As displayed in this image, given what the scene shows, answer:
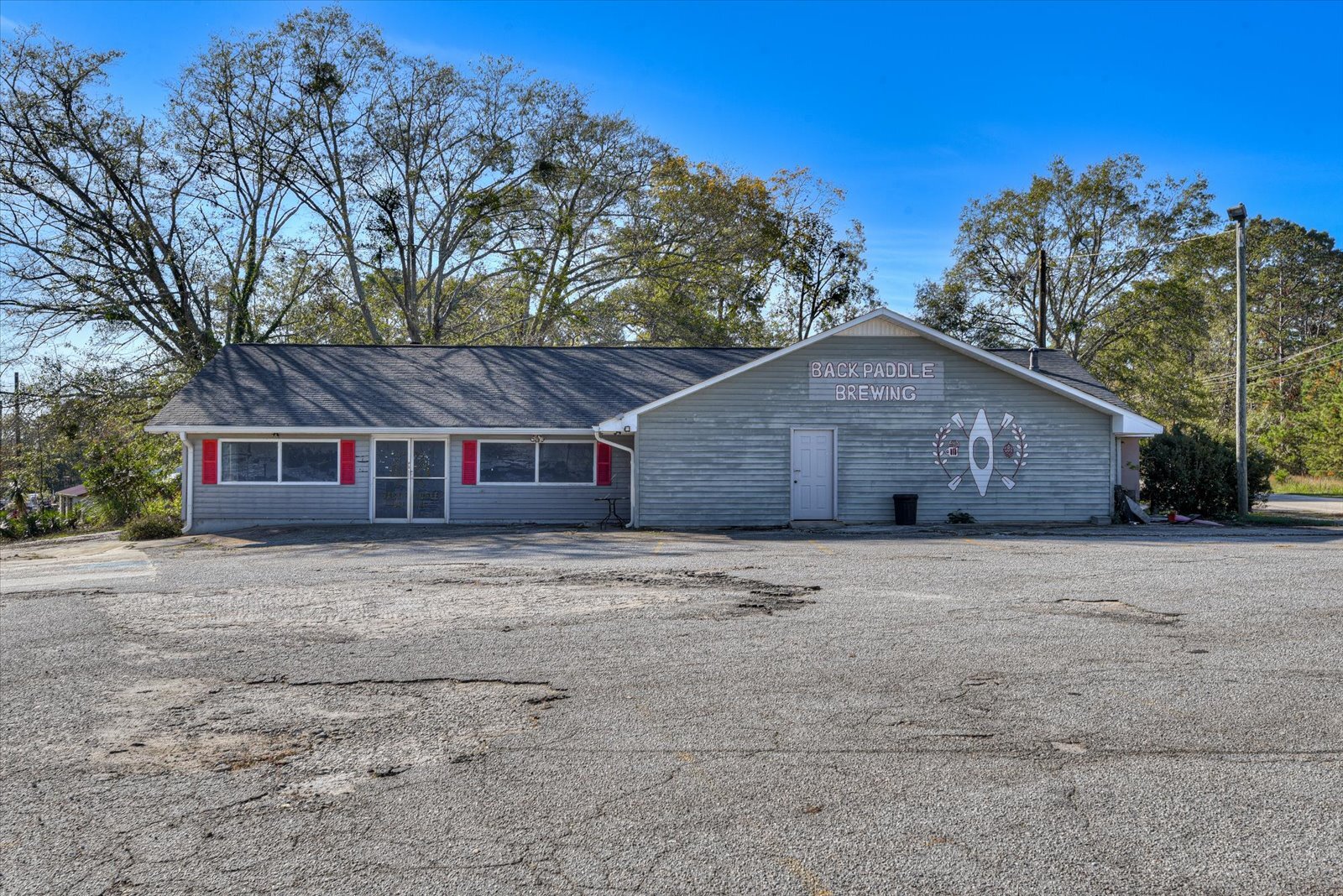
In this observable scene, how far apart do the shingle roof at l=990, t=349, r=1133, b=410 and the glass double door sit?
42.3 ft

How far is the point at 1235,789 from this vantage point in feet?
13.8

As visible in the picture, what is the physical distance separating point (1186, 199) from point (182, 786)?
4202cm

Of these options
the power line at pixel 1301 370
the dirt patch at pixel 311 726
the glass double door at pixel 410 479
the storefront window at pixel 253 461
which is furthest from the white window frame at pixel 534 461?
the power line at pixel 1301 370

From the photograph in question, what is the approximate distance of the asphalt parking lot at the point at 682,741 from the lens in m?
3.56

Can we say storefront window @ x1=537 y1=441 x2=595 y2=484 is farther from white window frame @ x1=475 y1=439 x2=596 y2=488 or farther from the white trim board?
the white trim board

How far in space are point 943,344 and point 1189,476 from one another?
265 inches

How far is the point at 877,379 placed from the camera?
65.9 feet

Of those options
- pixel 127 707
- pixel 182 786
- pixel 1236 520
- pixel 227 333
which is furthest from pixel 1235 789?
pixel 227 333

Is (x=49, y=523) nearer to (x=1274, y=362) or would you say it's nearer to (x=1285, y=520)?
(x=1285, y=520)

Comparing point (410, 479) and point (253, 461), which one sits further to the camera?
point (410, 479)

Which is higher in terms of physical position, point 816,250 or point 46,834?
point 816,250

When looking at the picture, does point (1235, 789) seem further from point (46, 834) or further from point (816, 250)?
point (816, 250)

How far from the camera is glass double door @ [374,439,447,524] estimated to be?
2064 cm

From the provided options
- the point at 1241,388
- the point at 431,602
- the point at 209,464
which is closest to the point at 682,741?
the point at 431,602
